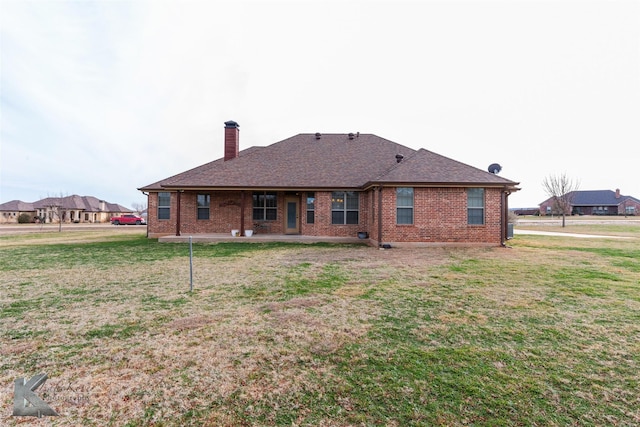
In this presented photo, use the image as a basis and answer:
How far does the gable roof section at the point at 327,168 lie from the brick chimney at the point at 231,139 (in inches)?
19.4

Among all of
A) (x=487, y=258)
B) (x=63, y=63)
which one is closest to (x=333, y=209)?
(x=487, y=258)

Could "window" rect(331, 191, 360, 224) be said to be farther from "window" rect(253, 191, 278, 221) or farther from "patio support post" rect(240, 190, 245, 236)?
"patio support post" rect(240, 190, 245, 236)

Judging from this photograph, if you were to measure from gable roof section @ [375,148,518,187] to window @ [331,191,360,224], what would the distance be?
235 centimetres

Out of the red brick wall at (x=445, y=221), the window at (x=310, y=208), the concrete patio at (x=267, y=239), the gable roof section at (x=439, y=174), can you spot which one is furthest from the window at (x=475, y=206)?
the window at (x=310, y=208)

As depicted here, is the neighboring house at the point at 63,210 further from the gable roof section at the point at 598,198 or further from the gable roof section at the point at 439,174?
the gable roof section at the point at 598,198

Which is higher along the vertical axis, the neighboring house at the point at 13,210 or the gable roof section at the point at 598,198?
the gable roof section at the point at 598,198

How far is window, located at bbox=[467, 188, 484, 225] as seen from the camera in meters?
12.4

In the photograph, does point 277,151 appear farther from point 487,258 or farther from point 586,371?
point 586,371

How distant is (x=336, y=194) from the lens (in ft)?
47.6

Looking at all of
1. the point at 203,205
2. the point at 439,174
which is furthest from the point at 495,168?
the point at 203,205

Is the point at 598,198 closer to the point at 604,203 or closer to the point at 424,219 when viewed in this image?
the point at 604,203

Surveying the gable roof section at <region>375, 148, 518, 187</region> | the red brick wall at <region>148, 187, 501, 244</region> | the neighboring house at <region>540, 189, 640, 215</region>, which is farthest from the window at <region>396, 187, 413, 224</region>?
the neighboring house at <region>540, 189, 640, 215</region>

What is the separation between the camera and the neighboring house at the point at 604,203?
65.6m

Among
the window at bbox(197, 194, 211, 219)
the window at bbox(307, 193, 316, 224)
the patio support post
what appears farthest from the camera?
the window at bbox(197, 194, 211, 219)
